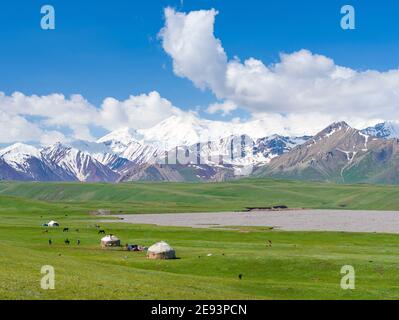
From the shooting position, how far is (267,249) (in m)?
113

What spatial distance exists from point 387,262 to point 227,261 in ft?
82.0

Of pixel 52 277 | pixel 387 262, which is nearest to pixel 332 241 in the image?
pixel 387 262

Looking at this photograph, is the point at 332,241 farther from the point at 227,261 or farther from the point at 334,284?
the point at 334,284

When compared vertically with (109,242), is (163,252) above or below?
below

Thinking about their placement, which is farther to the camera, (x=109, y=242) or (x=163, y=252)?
(x=109, y=242)

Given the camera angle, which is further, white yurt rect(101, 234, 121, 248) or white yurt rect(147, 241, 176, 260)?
white yurt rect(101, 234, 121, 248)

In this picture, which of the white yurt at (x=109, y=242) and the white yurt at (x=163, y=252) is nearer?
the white yurt at (x=163, y=252)
